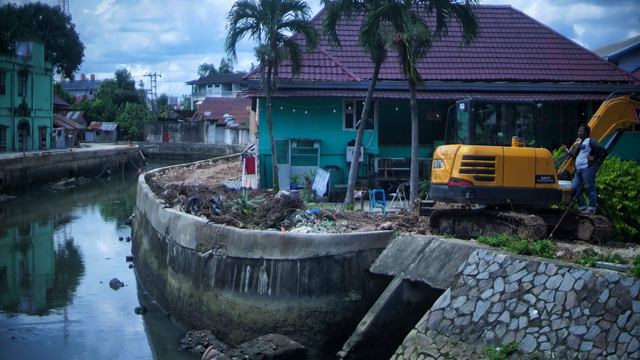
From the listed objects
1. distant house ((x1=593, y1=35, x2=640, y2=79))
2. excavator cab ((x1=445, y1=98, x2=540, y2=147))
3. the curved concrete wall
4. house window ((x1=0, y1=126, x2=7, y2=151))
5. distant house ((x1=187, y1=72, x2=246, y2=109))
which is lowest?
the curved concrete wall

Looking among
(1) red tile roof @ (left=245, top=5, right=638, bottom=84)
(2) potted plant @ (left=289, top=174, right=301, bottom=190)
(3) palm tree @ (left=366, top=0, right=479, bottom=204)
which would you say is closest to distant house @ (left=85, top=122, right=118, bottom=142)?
(1) red tile roof @ (left=245, top=5, right=638, bottom=84)

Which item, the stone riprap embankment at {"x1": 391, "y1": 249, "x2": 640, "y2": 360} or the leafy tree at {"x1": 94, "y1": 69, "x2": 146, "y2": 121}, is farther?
the leafy tree at {"x1": 94, "y1": 69, "x2": 146, "y2": 121}

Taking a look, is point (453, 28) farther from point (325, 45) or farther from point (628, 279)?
point (628, 279)

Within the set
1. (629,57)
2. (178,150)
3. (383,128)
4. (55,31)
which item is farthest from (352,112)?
(55,31)

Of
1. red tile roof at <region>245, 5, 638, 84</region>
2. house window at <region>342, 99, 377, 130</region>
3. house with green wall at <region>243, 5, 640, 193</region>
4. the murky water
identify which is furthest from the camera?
red tile roof at <region>245, 5, 638, 84</region>

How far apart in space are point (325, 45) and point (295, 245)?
12.1 m

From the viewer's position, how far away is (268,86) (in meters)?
16.8

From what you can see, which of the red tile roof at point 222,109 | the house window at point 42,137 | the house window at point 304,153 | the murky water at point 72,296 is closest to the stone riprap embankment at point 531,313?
the murky water at point 72,296

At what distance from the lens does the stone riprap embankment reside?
5.89m

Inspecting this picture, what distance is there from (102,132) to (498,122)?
201ft

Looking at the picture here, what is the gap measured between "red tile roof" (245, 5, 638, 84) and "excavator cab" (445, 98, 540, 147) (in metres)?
8.97

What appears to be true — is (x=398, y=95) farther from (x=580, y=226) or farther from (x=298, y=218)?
(x=580, y=226)

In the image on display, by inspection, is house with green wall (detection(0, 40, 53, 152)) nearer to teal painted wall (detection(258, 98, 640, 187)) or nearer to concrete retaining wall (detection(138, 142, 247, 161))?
concrete retaining wall (detection(138, 142, 247, 161))

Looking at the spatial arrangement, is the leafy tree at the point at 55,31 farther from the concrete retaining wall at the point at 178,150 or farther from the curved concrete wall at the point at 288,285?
the curved concrete wall at the point at 288,285
